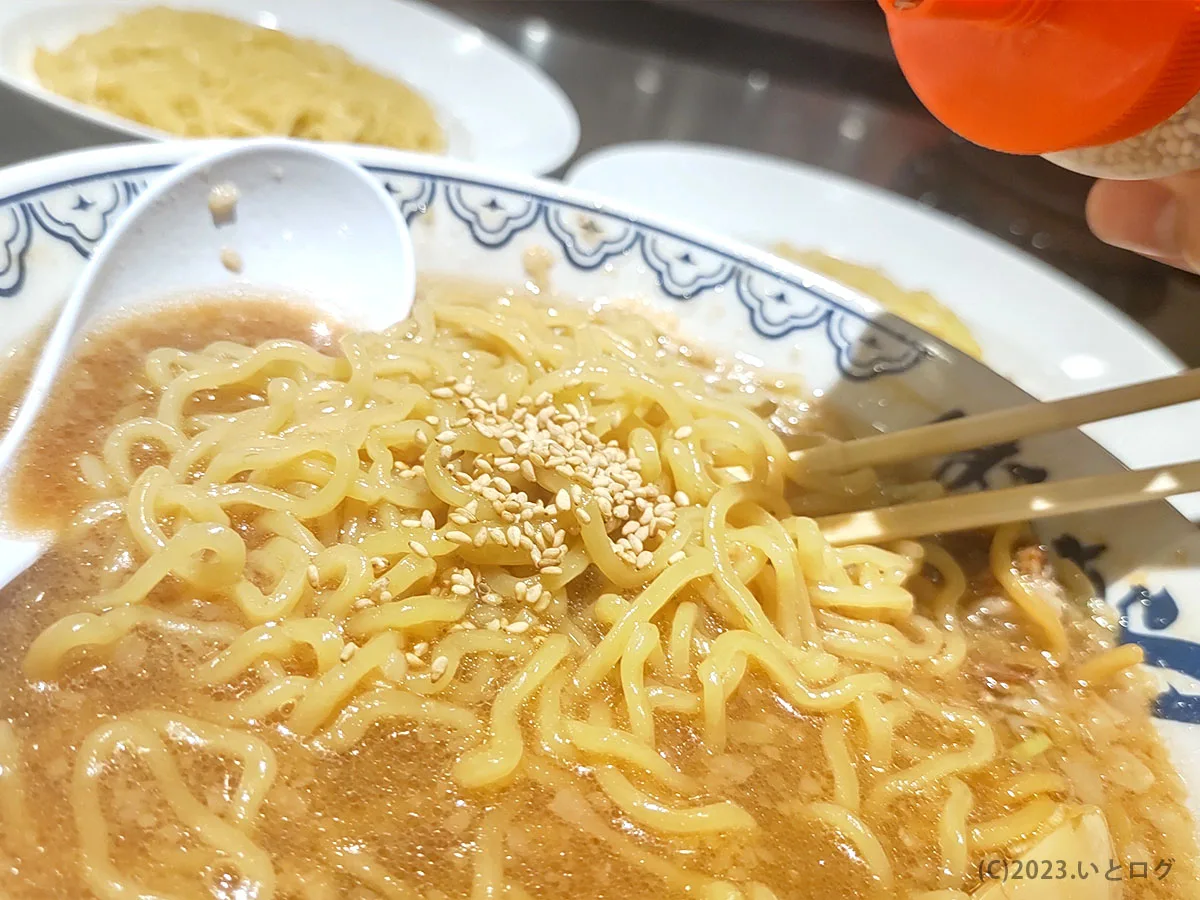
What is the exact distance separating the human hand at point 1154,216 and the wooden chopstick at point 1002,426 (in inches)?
9.3

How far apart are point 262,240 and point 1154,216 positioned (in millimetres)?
1504

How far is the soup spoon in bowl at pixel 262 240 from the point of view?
4.70 feet

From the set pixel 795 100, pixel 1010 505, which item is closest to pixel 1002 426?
pixel 1010 505

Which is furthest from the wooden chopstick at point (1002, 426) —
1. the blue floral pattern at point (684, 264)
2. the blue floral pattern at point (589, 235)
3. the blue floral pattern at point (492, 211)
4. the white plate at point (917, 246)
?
the white plate at point (917, 246)

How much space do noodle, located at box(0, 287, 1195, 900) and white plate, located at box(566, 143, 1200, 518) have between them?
110 centimetres

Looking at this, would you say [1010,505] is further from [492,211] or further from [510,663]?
[492,211]

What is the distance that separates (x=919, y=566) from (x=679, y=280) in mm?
727

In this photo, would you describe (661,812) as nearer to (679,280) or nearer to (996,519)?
(996,519)

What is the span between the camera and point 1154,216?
1403 mm

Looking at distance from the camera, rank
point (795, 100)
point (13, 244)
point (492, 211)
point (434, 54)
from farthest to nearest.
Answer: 1. point (795, 100)
2. point (434, 54)
3. point (492, 211)
4. point (13, 244)

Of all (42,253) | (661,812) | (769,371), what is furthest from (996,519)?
(42,253)

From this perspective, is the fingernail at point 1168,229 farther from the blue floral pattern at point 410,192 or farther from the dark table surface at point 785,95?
the dark table surface at point 785,95

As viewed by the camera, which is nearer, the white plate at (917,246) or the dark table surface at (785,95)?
the white plate at (917,246)

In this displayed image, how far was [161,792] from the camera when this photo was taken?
38.9 inches
